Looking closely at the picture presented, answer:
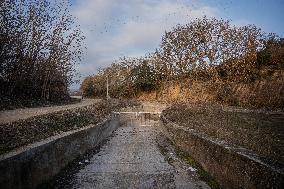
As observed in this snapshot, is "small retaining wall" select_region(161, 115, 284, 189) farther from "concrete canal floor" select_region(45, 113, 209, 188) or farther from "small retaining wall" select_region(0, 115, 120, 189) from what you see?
"small retaining wall" select_region(0, 115, 120, 189)

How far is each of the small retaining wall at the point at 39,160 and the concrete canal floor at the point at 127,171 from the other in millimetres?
288

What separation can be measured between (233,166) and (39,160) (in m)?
3.83

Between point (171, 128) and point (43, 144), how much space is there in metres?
7.64

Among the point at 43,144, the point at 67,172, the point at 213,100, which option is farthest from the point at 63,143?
the point at 213,100

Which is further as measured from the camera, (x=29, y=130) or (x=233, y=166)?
(x=29, y=130)

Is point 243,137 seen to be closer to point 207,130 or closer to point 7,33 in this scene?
point 207,130

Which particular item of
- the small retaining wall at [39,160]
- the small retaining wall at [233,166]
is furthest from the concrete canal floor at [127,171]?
the small retaining wall at [233,166]

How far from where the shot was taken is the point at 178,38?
32.9m

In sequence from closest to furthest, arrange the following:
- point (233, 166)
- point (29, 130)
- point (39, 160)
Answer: point (233, 166)
point (39, 160)
point (29, 130)

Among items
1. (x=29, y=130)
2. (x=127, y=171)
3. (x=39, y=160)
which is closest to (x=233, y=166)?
(x=127, y=171)

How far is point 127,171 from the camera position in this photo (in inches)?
326

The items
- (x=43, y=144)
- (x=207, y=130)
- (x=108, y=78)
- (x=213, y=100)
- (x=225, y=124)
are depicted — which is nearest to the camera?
(x=43, y=144)

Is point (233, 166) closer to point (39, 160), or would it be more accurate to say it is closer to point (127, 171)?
point (127, 171)

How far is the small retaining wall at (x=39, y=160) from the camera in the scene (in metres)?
5.16
